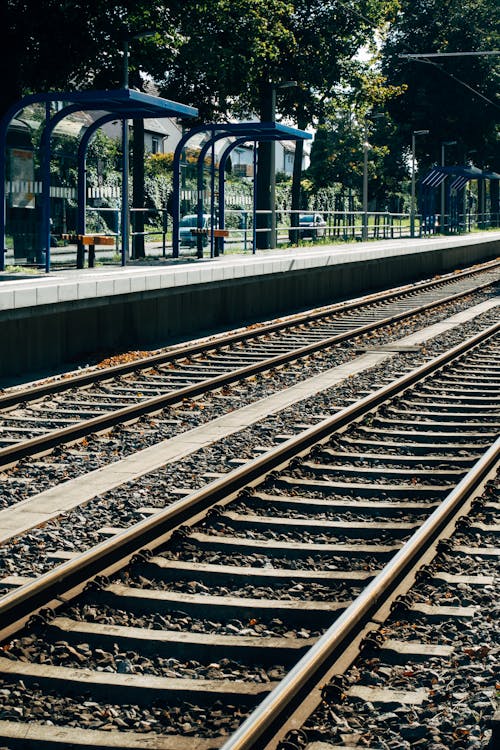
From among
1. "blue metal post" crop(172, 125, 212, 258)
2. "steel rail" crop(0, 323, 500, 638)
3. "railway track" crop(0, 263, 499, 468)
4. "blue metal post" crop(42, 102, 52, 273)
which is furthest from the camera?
"blue metal post" crop(172, 125, 212, 258)

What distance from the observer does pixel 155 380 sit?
44.5ft

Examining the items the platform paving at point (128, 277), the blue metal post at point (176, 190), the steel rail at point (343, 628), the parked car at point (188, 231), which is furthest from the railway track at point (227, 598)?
the parked car at point (188, 231)

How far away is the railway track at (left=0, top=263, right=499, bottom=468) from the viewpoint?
1034cm

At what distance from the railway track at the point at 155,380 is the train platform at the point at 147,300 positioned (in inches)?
→ 31.7

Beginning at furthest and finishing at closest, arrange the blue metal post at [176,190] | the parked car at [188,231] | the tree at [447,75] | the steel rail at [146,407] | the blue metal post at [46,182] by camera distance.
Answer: the tree at [447,75]
the parked car at [188,231]
the blue metal post at [176,190]
the blue metal post at [46,182]
the steel rail at [146,407]

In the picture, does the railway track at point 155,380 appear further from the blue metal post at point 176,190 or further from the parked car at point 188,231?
the parked car at point 188,231

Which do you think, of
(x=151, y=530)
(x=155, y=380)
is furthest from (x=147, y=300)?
(x=151, y=530)

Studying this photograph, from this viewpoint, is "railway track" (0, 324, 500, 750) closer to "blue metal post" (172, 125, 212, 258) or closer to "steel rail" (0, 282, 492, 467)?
"steel rail" (0, 282, 492, 467)

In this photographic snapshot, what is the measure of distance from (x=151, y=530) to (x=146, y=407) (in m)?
4.54

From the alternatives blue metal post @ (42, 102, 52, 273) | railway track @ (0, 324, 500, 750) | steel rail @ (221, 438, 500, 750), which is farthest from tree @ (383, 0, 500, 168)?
steel rail @ (221, 438, 500, 750)

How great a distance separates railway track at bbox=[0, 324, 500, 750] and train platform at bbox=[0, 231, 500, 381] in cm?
576

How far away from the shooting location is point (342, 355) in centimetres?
1612

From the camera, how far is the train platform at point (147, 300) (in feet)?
46.8

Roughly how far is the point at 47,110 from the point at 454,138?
49.5m
